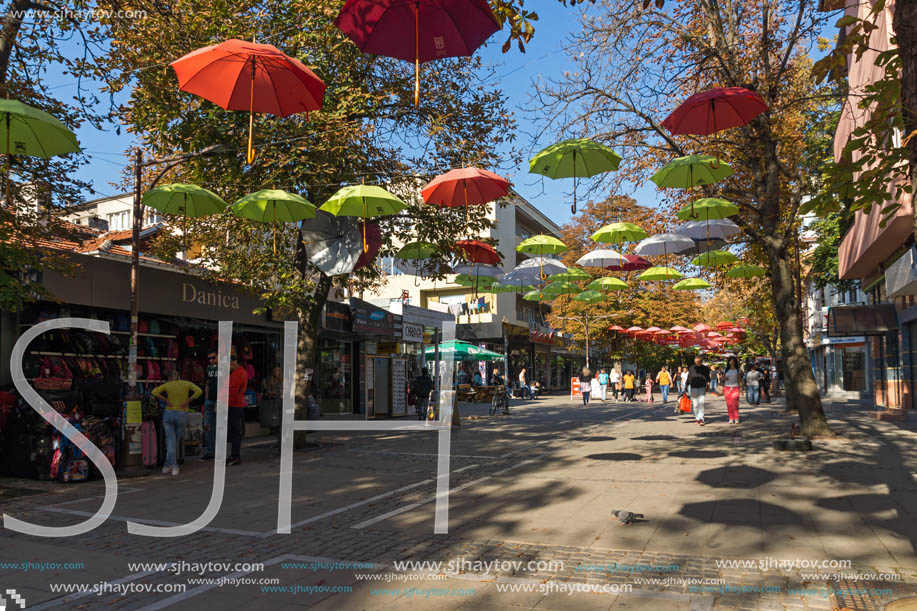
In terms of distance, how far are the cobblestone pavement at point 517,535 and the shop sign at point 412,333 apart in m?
12.4

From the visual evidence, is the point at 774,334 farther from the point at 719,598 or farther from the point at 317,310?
the point at 719,598

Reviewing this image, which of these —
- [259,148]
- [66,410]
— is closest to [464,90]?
[259,148]

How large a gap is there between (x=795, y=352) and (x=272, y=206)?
1121 centimetres

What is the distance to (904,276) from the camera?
1409 centimetres

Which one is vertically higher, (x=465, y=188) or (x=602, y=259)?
(x=602, y=259)

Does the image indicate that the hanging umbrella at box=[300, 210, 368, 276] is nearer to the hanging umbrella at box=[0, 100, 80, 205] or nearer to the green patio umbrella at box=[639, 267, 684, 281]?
the hanging umbrella at box=[0, 100, 80, 205]

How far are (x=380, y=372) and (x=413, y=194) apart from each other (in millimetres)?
11478

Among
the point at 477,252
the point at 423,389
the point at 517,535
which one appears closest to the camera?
the point at 517,535

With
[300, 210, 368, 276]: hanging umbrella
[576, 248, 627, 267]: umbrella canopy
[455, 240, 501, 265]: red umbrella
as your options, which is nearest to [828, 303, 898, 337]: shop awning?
[576, 248, 627, 267]: umbrella canopy

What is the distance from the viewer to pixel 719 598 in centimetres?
484

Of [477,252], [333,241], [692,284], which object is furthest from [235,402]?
[692,284]

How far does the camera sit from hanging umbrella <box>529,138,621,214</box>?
10.8m

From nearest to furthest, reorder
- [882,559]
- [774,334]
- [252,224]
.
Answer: [882,559], [252,224], [774,334]

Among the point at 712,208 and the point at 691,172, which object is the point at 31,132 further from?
the point at 712,208
